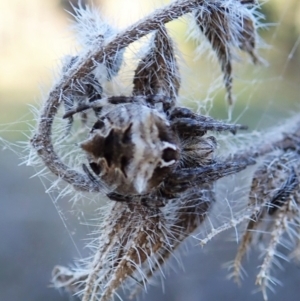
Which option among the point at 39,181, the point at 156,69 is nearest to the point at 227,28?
the point at 156,69

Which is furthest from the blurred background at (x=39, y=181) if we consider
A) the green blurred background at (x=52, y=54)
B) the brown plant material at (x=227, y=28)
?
the brown plant material at (x=227, y=28)

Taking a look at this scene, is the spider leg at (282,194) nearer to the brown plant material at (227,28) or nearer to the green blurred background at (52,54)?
the brown plant material at (227,28)

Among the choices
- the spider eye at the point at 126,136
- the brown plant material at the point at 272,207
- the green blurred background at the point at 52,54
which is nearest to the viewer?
the spider eye at the point at 126,136

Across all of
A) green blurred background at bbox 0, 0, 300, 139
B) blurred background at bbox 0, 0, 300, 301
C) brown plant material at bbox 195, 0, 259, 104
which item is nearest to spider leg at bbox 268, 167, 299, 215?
brown plant material at bbox 195, 0, 259, 104

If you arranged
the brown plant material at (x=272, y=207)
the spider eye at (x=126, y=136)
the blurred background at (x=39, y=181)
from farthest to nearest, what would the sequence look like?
the blurred background at (x=39, y=181), the brown plant material at (x=272, y=207), the spider eye at (x=126, y=136)

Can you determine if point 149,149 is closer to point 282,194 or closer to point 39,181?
point 282,194

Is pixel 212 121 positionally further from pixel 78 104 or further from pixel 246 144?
pixel 246 144

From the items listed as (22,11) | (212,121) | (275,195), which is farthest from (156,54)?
(22,11)
